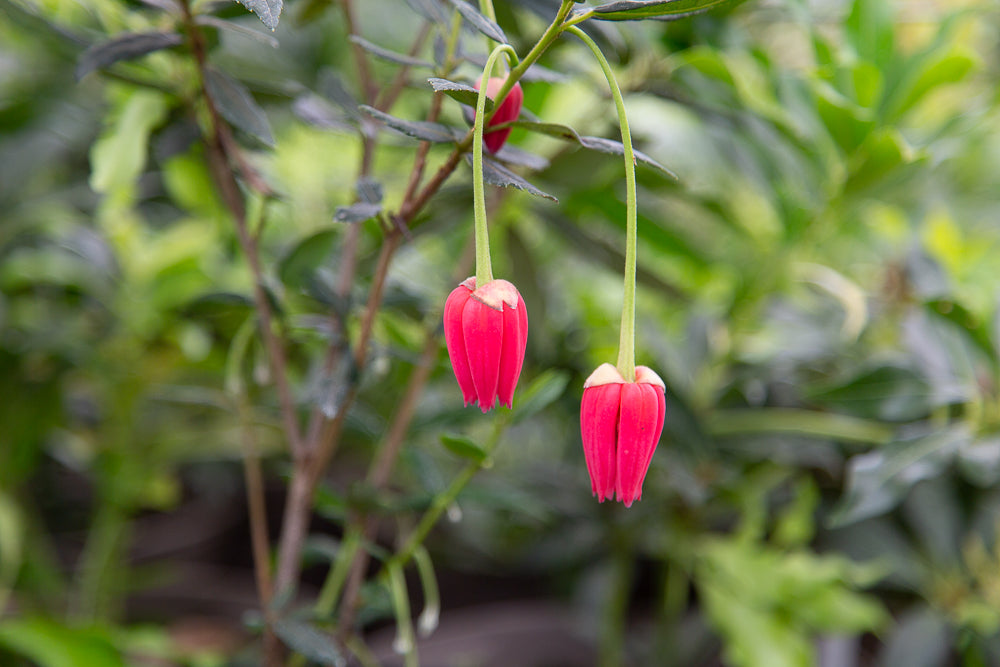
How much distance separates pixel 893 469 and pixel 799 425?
0.10m

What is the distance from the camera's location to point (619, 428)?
34cm

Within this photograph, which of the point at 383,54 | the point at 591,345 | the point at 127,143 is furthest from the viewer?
the point at 591,345

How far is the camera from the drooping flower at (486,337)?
331 millimetres

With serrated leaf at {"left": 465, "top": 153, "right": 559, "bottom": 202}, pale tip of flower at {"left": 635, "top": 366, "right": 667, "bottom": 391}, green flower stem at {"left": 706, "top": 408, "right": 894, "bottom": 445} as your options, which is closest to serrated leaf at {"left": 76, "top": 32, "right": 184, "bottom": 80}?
serrated leaf at {"left": 465, "top": 153, "right": 559, "bottom": 202}

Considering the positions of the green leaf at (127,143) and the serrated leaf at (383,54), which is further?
the green leaf at (127,143)

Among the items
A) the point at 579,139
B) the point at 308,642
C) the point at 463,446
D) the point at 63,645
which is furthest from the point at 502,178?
the point at 63,645

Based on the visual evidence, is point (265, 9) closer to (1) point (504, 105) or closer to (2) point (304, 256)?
(1) point (504, 105)

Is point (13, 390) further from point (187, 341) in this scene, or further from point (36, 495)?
point (36, 495)

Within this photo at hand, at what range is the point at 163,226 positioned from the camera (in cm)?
111

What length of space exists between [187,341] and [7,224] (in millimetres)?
236

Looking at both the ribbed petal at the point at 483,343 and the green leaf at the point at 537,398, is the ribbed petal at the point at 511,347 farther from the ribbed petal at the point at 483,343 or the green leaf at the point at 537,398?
the green leaf at the point at 537,398

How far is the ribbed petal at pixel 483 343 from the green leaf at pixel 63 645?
47 cm

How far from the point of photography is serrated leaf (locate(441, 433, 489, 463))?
429 millimetres

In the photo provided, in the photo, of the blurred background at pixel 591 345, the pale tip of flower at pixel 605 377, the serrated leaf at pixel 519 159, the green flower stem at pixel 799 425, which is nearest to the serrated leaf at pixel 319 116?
the blurred background at pixel 591 345
